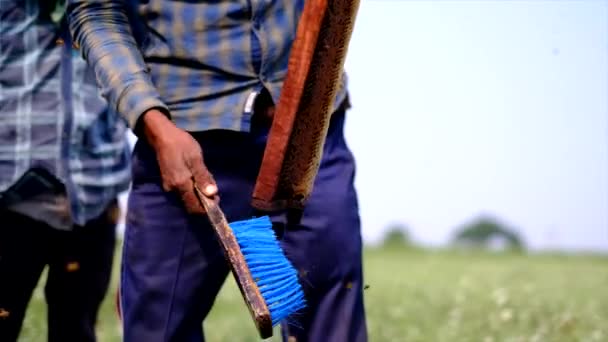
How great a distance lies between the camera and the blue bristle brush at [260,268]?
122 inches

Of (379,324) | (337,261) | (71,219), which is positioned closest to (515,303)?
(379,324)

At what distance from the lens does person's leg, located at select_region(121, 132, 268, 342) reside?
3654 millimetres

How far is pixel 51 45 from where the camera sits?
4621mm

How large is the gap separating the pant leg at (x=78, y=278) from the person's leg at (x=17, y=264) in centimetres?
14

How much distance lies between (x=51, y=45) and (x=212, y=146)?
1.29 m

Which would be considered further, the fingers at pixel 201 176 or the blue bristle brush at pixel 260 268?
the fingers at pixel 201 176

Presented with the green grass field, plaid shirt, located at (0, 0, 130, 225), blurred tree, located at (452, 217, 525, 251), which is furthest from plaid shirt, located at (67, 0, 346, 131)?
blurred tree, located at (452, 217, 525, 251)

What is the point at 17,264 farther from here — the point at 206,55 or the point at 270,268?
the point at 270,268

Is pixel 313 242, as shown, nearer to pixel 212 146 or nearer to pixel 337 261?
pixel 337 261

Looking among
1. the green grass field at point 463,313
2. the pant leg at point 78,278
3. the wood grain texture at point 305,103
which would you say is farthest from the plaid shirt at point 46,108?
the green grass field at point 463,313

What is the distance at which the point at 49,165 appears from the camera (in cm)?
464

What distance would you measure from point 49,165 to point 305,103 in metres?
1.73

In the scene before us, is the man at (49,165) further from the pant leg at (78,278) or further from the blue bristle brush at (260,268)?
the blue bristle brush at (260,268)

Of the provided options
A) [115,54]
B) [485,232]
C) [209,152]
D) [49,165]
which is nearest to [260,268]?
[209,152]
